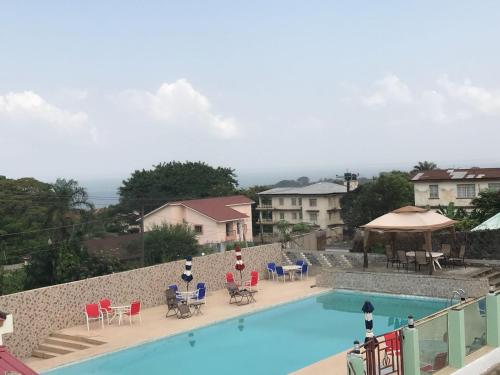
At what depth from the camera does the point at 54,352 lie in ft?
48.3

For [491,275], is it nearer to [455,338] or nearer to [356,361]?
[455,338]

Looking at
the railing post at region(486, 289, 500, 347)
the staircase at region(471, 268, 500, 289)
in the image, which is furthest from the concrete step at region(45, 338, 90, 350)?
the staircase at region(471, 268, 500, 289)

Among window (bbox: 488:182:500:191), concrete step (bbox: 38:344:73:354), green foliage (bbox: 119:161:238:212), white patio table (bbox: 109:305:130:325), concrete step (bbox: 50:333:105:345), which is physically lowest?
concrete step (bbox: 38:344:73:354)

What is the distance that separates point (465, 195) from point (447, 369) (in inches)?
1464

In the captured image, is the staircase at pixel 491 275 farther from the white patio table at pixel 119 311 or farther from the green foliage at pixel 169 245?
the green foliage at pixel 169 245

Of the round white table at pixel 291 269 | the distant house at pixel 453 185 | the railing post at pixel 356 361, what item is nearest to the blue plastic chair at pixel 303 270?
the round white table at pixel 291 269

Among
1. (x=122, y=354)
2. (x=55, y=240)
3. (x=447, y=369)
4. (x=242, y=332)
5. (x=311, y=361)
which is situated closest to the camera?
(x=447, y=369)

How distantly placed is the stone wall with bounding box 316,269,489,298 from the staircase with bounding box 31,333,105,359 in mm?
9137

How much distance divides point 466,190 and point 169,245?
23669mm

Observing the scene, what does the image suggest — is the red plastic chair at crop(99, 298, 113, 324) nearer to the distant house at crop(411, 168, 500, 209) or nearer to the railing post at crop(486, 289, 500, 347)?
the railing post at crop(486, 289, 500, 347)

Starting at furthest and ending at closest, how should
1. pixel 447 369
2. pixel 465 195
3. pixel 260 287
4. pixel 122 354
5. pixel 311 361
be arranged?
pixel 465 195 < pixel 260 287 < pixel 122 354 < pixel 311 361 < pixel 447 369

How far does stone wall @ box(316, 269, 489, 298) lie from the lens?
18.0 meters

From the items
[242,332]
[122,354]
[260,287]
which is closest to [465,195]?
[260,287]

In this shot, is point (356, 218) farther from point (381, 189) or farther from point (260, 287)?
A: point (260, 287)
